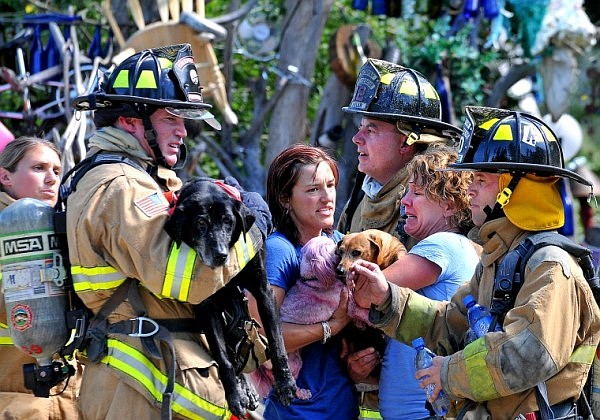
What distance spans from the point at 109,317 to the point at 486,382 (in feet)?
4.75

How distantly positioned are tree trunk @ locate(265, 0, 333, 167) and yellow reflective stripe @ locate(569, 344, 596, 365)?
712 cm

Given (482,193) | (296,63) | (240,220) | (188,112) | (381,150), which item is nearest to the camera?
(240,220)

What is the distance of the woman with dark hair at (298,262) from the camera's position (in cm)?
464

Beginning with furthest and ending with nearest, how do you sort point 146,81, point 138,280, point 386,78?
point 386,78 → point 146,81 → point 138,280

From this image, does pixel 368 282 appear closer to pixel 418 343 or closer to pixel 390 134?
pixel 418 343

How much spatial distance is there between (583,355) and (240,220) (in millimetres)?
1361

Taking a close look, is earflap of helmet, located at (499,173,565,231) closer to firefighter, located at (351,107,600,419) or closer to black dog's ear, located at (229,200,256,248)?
firefighter, located at (351,107,600,419)

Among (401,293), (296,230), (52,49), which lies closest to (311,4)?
(52,49)

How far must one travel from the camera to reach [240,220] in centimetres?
395

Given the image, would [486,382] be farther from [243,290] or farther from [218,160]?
[218,160]

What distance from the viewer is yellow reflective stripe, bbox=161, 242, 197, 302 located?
384 centimetres

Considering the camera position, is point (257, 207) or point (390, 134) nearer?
point (257, 207)

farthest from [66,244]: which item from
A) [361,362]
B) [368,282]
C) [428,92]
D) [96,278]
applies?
[428,92]

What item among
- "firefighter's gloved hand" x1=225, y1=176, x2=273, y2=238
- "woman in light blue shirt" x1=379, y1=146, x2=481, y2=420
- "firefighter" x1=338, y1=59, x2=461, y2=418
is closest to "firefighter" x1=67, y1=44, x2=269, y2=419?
"firefighter's gloved hand" x1=225, y1=176, x2=273, y2=238
